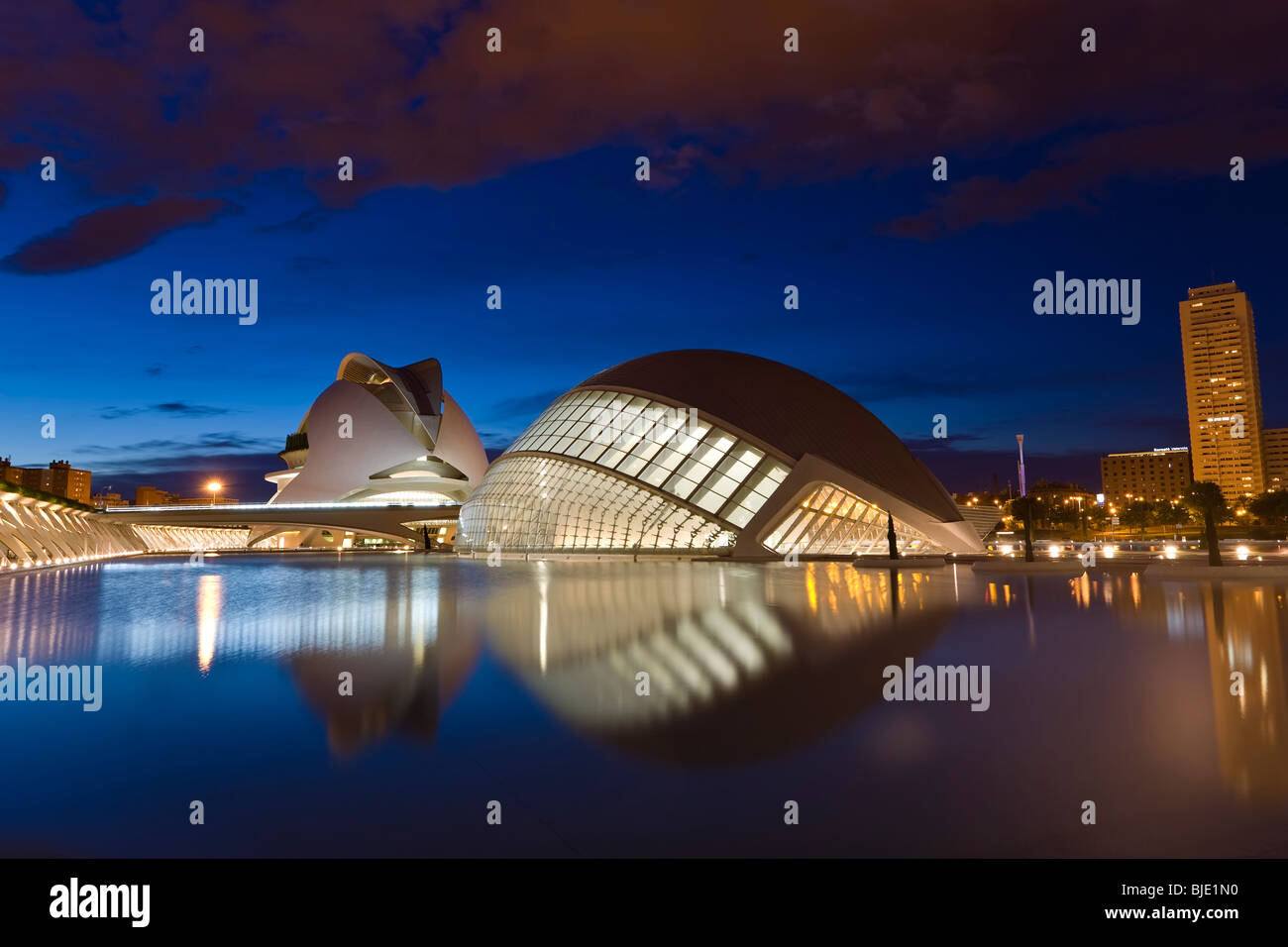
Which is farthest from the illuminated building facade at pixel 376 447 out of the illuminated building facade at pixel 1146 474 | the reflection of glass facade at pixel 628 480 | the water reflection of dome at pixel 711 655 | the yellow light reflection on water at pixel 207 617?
the illuminated building facade at pixel 1146 474

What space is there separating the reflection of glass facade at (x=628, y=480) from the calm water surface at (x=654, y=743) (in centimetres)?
2029

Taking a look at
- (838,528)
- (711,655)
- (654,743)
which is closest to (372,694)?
(654,743)

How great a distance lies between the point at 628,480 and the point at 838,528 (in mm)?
8913

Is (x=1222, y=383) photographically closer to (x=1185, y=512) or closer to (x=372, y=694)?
(x=1185, y=512)

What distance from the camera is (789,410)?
34.0m

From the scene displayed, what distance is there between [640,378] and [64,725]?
3243 centimetres

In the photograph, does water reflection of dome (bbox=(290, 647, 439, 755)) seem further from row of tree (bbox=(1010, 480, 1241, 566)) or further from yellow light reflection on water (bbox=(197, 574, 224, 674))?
row of tree (bbox=(1010, 480, 1241, 566))

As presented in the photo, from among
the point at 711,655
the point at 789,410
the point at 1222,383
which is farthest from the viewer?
the point at 1222,383

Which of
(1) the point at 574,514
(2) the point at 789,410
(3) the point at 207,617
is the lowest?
(3) the point at 207,617

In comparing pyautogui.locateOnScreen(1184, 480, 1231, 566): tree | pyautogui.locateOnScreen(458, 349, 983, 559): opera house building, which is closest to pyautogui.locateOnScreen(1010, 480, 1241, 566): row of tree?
pyautogui.locateOnScreen(1184, 480, 1231, 566): tree
